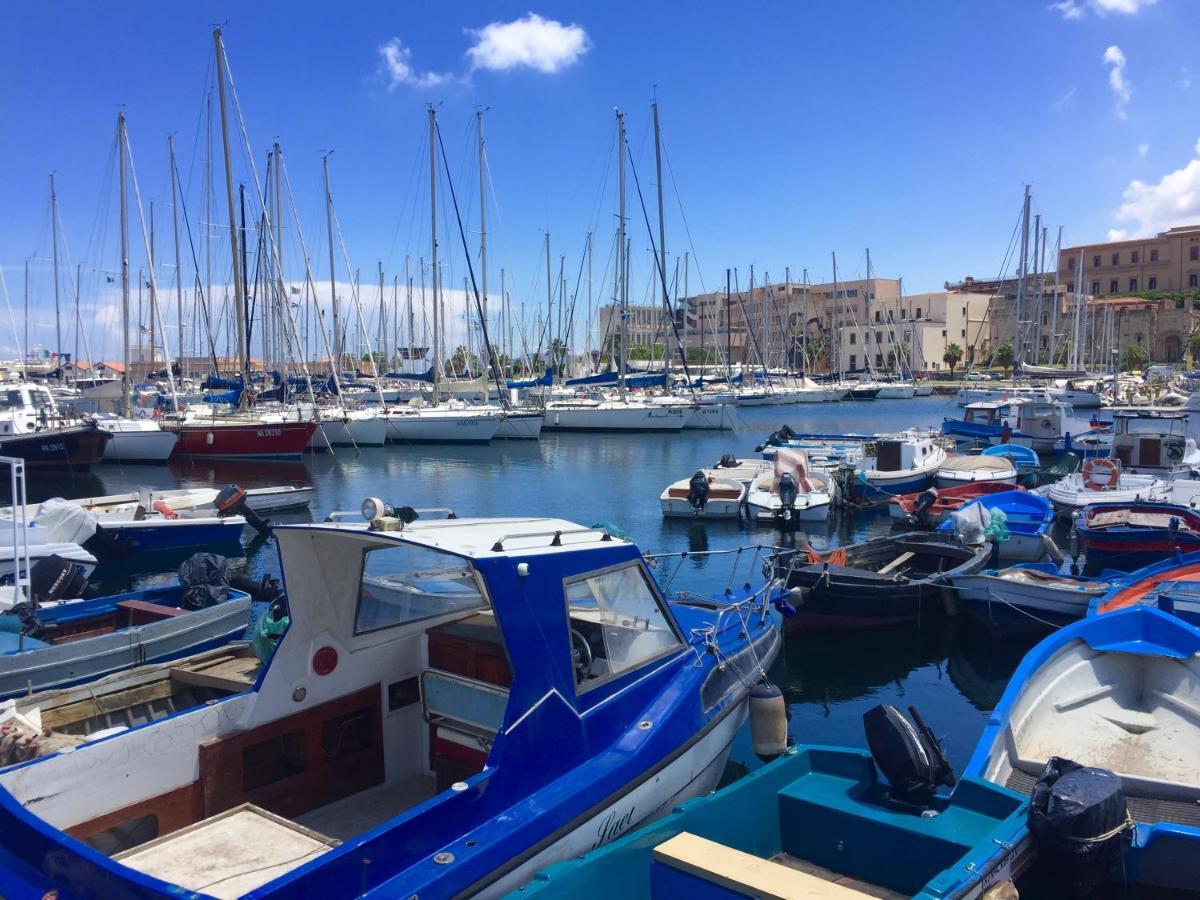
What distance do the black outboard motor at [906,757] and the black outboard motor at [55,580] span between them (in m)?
13.4

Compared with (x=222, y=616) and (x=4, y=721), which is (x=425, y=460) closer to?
(x=222, y=616)

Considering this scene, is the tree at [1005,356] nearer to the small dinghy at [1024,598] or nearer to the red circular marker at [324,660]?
the small dinghy at [1024,598]

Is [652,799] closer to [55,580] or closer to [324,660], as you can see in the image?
[324,660]

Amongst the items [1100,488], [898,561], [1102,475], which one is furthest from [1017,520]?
[898,561]

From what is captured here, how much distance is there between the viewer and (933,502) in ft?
75.3

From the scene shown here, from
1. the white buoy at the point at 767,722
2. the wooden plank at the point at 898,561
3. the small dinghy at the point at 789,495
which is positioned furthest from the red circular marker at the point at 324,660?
the small dinghy at the point at 789,495

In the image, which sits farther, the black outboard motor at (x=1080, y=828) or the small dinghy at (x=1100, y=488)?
the small dinghy at (x=1100, y=488)

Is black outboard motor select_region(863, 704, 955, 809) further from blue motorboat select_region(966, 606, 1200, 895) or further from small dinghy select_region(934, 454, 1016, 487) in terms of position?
small dinghy select_region(934, 454, 1016, 487)

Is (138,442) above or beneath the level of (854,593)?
above

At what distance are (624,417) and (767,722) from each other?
48.0 meters

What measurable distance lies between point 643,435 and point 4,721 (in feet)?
158

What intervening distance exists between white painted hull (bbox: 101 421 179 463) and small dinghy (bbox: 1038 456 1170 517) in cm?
3666

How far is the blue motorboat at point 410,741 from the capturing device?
507cm

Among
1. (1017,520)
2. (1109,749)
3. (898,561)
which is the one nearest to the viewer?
(1109,749)
